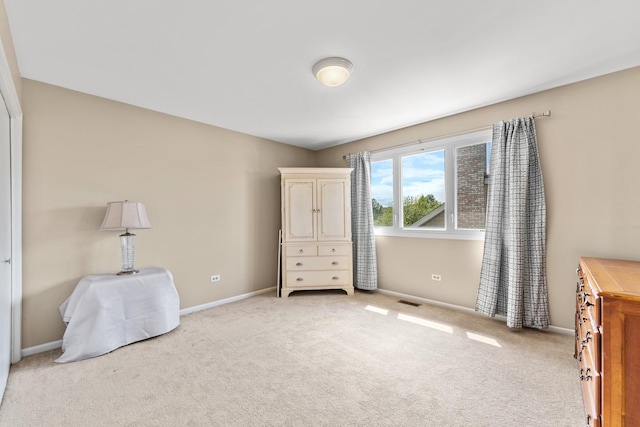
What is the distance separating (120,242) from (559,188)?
4.39 metres

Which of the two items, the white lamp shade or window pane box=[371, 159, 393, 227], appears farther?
window pane box=[371, 159, 393, 227]

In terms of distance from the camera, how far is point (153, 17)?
1701 millimetres

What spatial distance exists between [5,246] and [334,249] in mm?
3302

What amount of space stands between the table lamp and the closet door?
62 centimetres

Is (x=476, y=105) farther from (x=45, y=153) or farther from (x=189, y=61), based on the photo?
(x=45, y=153)

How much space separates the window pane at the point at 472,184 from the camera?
326 cm

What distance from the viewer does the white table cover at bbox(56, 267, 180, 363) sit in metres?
2.32

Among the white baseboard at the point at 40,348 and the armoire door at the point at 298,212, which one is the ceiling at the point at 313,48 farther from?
the white baseboard at the point at 40,348

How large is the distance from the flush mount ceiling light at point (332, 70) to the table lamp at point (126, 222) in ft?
6.98

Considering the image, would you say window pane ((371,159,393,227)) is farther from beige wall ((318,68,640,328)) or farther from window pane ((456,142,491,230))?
beige wall ((318,68,640,328))

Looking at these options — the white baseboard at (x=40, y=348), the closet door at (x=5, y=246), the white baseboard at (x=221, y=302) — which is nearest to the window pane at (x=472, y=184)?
the white baseboard at (x=221, y=302)

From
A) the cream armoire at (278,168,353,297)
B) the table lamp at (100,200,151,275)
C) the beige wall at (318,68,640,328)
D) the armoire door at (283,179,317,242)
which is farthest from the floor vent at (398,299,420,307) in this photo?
the table lamp at (100,200,151,275)

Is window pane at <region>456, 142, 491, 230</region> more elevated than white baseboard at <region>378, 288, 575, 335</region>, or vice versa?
window pane at <region>456, 142, 491, 230</region>

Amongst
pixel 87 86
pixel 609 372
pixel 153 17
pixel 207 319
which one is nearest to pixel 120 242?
pixel 207 319
